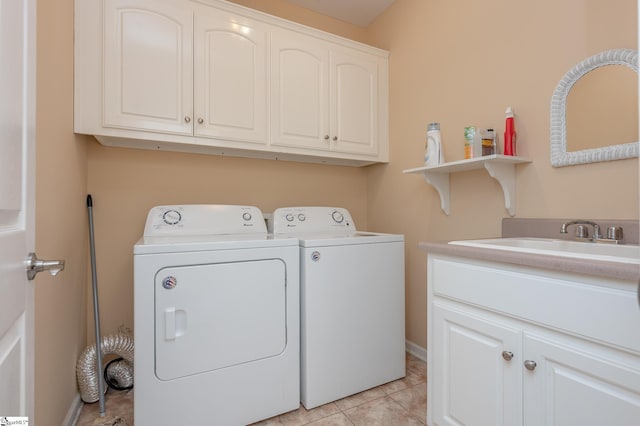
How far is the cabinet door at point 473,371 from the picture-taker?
1.05 metres

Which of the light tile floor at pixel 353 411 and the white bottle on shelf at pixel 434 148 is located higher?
the white bottle on shelf at pixel 434 148

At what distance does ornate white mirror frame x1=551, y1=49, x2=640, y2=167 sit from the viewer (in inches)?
48.9

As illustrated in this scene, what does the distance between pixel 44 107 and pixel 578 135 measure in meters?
2.25

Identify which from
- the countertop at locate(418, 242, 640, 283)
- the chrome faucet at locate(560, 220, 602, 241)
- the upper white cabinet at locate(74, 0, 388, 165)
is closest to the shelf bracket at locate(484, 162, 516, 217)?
the chrome faucet at locate(560, 220, 602, 241)

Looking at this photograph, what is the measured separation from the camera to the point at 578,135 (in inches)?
55.3

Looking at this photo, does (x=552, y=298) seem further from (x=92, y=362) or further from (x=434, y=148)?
(x=92, y=362)

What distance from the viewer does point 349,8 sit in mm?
2543

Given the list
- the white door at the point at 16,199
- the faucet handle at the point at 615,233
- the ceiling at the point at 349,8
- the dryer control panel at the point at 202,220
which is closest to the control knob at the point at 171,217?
the dryer control panel at the point at 202,220

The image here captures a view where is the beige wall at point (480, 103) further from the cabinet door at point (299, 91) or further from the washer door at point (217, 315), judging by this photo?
the washer door at point (217, 315)

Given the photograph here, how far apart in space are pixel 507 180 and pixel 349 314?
1133 millimetres

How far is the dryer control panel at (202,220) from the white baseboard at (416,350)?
1.40m

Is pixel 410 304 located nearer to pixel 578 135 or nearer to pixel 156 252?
pixel 578 135

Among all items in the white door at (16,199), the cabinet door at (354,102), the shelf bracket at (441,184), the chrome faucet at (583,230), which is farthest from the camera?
the cabinet door at (354,102)

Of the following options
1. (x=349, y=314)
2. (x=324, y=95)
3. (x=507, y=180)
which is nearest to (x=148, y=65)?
(x=324, y=95)
